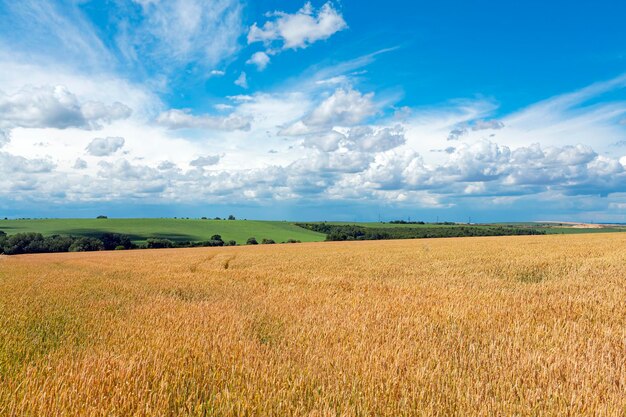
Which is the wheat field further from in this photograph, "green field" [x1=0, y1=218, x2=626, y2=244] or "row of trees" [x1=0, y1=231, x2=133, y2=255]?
"green field" [x1=0, y1=218, x2=626, y2=244]

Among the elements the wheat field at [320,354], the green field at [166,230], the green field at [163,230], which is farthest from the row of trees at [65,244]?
the wheat field at [320,354]

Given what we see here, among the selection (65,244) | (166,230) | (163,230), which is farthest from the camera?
(166,230)

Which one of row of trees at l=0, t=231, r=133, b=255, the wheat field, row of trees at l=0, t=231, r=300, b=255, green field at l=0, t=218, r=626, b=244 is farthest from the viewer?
green field at l=0, t=218, r=626, b=244

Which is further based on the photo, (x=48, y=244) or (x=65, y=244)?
(x=65, y=244)

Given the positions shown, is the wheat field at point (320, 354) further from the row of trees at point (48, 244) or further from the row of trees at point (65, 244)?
the row of trees at point (48, 244)

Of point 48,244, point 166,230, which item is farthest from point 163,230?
point 48,244

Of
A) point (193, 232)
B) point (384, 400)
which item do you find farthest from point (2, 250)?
point (384, 400)

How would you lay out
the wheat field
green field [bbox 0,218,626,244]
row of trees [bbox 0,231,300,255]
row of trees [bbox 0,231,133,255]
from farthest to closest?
→ green field [bbox 0,218,626,244] < row of trees [bbox 0,231,300,255] < row of trees [bbox 0,231,133,255] < the wheat field

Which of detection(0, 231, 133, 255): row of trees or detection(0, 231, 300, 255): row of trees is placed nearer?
detection(0, 231, 133, 255): row of trees

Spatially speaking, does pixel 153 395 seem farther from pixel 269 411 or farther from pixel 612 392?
pixel 612 392

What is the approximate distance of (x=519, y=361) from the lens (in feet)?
18.0

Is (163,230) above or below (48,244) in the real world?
above

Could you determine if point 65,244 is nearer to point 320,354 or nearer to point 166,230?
point 166,230

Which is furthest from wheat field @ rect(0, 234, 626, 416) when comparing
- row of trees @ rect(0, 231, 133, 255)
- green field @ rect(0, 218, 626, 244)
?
green field @ rect(0, 218, 626, 244)
